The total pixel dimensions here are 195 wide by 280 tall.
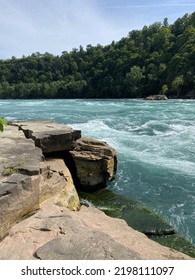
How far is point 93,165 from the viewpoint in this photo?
33.9 ft

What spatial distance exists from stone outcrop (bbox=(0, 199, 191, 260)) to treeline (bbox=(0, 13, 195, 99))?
188 ft

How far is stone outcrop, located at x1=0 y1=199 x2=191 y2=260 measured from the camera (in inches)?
158

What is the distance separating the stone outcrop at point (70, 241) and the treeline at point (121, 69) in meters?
57.2

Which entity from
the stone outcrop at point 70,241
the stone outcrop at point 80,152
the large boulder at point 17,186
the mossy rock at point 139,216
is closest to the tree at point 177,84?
the stone outcrop at point 80,152

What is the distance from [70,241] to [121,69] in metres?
82.1

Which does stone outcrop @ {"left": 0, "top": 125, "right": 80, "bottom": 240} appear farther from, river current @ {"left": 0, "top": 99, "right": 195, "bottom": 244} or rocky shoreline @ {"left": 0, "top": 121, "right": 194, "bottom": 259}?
river current @ {"left": 0, "top": 99, "right": 195, "bottom": 244}

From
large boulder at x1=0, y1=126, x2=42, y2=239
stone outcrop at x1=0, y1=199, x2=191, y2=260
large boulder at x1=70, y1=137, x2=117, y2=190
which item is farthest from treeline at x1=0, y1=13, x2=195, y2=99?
stone outcrop at x1=0, y1=199, x2=191, y2=260

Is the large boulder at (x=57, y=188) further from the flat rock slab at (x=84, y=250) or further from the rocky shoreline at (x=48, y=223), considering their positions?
the flat rock slab at (x=84, y=250)

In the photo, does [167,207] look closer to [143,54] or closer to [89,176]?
[89,176]

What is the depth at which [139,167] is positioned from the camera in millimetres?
12406

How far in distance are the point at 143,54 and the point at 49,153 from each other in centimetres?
7853

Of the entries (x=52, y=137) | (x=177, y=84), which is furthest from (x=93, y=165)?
(x=177, y=84)

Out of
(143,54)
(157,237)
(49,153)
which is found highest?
(143,54)
